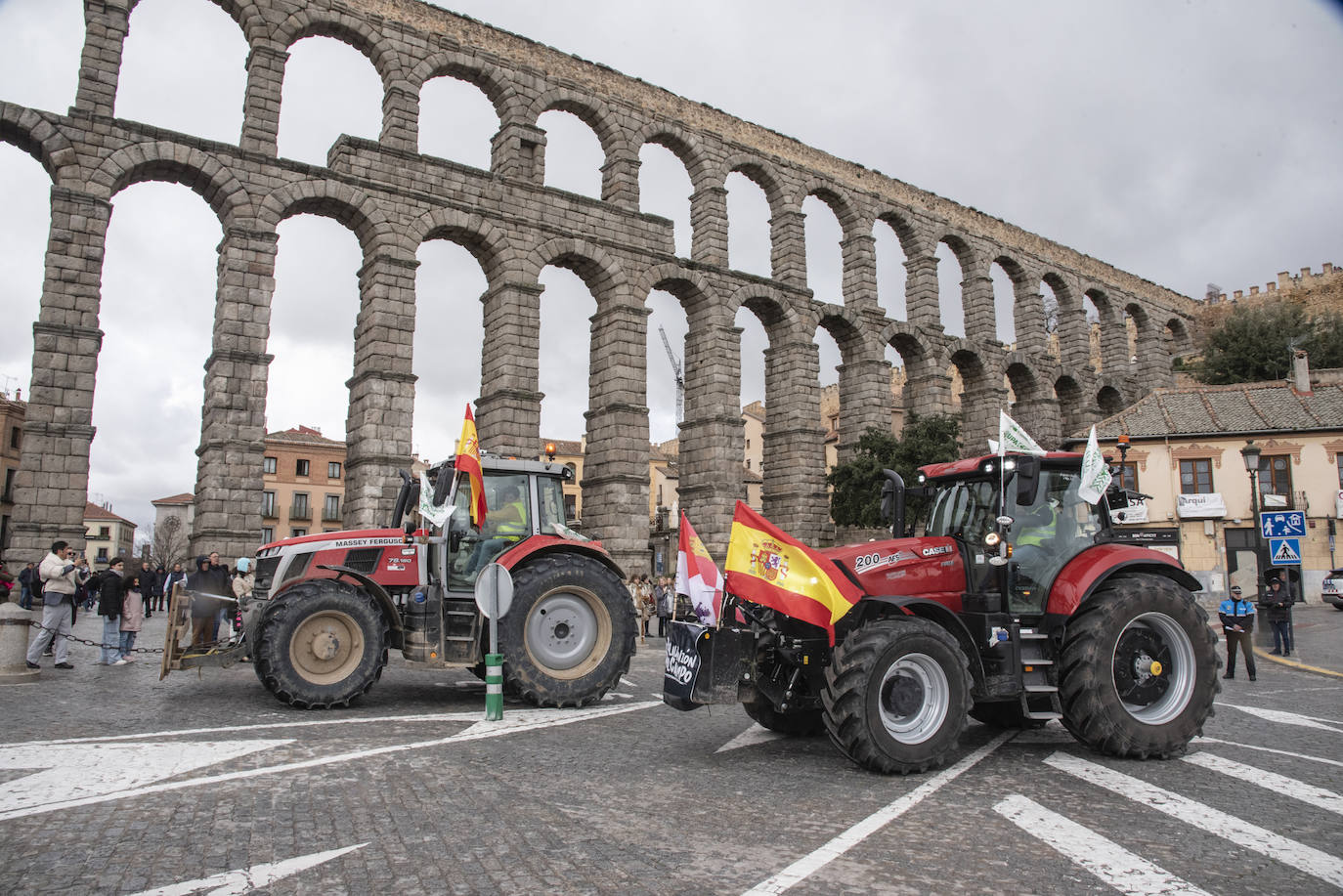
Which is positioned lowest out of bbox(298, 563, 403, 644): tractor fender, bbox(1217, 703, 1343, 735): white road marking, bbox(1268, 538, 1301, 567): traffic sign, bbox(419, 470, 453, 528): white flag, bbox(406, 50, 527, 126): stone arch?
bbox(1217, 703, 1343, 735): white road marking

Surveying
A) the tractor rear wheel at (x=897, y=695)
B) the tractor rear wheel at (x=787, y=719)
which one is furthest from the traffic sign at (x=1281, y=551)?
the tractor rear wheel at (x=897, y=695)

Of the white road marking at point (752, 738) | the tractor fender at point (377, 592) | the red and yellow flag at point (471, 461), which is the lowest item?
the white road marking at point (752, 738)

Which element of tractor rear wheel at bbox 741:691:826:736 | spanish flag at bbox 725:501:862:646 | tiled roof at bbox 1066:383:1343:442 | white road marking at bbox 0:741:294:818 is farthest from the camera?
tiled roof at bbox 1066:383:1343:442

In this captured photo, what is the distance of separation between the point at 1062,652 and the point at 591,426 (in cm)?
1902

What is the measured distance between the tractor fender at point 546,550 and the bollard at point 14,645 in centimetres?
612

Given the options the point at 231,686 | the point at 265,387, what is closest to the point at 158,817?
the point at 231,686

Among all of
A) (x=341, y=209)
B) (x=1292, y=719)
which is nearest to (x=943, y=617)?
(x=1292, y=719)

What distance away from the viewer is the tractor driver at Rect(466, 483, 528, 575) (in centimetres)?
938

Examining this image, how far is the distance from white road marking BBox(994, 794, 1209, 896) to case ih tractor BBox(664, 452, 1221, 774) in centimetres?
96

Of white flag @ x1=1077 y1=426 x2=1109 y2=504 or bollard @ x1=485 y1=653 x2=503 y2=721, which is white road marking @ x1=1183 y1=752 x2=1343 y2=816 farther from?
bollard @ x1=485 y1=653 x2=503 y2=721

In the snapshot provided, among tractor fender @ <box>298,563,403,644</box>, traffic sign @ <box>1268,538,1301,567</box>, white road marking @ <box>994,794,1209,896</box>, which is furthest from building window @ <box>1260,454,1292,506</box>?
tractor fender @ <box>298,563,403,644</box>

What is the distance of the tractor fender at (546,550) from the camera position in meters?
8.95

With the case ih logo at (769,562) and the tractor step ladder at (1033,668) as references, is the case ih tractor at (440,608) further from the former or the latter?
the tractor step ladder at (1033,668)

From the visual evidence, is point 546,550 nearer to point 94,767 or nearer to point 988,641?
point 94,767
